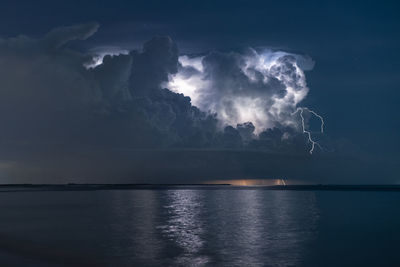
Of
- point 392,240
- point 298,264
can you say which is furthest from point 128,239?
point 392,240

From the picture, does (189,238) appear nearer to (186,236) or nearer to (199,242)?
(186,236)

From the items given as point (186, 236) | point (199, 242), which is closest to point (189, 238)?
point (186, 236)

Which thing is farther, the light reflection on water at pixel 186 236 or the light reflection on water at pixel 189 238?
the light reflection on water at pixel 189 238

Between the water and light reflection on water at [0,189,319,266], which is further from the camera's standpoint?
light reflection on water at [0,189,319,266]

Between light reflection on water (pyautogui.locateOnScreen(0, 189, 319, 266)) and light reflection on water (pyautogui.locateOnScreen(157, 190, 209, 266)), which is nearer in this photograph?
light reflection on water (pyautogui.locateOnScreen(157, 190, 209, 266))

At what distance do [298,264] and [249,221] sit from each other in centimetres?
2207

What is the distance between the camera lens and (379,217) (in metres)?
54.2

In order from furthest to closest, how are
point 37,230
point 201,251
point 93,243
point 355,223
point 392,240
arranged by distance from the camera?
point 355,223
point 37,230
point 392,240
point 93,243
point 201,251

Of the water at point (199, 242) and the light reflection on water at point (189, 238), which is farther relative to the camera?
the light reflection on water at point (189, 238)

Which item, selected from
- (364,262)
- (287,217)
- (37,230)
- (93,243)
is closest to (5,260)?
(93,243)

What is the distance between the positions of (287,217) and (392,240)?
1798 centimetres

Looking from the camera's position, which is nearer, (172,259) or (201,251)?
(172,259)

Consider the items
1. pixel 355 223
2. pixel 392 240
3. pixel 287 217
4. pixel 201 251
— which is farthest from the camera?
pixel 287 217

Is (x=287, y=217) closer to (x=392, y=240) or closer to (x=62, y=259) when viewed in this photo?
(x=392, y=240)
